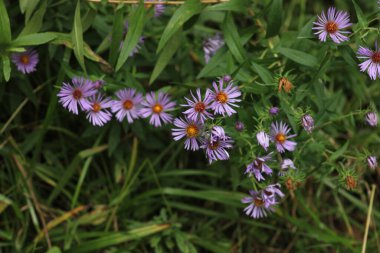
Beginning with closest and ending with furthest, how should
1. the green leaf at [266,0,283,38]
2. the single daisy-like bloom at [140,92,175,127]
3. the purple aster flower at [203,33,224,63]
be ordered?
the green leaf at [266,0,283,38], the single daisy-like bloom at [140,92,175,127], the purple aster flower at [203,33,224,63]

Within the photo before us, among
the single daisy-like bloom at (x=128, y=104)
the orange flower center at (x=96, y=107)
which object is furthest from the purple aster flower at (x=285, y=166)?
the orange flower center at (x=96, y=107)

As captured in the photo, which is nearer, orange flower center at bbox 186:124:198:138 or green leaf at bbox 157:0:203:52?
orange flower center at bbox 186:124:198:138

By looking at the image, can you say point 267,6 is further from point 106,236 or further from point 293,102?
point 106,236

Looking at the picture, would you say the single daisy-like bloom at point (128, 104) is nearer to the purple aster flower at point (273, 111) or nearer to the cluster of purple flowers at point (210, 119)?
the cluster of purple flowers at point (210, 119)

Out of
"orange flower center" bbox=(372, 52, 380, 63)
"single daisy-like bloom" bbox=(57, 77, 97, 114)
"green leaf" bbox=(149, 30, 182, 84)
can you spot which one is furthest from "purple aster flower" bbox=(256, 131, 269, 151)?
"single daisy-like bloom" bbox=(57, 77, 97, 114)

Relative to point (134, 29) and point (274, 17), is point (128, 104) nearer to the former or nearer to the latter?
point (134, 29)

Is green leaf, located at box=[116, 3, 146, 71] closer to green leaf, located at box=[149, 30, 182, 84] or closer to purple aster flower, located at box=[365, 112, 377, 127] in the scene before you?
green leaf, located at box=[149, 30, 182, 84]
